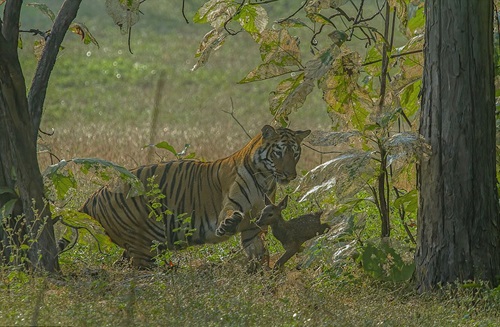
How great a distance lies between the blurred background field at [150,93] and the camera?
17219 mm

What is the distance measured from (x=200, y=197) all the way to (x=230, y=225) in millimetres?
715

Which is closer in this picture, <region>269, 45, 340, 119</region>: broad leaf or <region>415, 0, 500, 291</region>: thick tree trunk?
<region>415, 0, 500, 291</region>: thick tree trunk

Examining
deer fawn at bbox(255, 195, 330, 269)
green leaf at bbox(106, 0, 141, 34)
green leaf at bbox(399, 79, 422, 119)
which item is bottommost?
deer fawn at bbox(255, 195, 330, 269)

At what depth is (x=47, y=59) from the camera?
24.9 feet

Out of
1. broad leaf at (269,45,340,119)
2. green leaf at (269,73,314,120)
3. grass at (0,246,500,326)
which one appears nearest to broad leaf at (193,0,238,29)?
green leaf at (269,73,314,120)

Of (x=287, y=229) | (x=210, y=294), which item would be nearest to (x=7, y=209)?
(x=210, y=294)

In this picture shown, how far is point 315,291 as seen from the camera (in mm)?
6980

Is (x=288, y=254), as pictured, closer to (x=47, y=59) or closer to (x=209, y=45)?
(x=209, y=45)

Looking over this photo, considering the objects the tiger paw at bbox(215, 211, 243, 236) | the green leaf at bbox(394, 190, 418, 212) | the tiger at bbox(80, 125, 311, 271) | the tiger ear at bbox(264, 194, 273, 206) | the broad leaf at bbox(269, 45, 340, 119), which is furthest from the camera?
the tiger at bbox(80, 125, 311, 271)

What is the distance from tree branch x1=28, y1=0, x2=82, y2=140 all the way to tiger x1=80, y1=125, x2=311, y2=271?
4.04 ft

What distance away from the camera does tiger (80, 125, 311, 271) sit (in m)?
8.66

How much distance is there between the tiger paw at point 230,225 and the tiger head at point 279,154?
58cm

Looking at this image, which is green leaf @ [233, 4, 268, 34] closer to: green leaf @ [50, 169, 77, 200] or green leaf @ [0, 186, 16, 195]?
green leaf @ [50, 169, 77, 200]

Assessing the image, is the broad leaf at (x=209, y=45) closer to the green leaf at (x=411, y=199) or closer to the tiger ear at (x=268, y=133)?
the tiger ear at (x=268, y=133)
